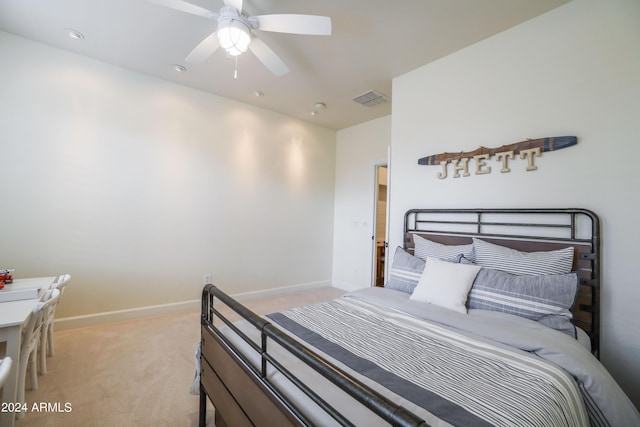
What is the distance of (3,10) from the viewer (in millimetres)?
2305

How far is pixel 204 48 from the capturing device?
2.26 metres

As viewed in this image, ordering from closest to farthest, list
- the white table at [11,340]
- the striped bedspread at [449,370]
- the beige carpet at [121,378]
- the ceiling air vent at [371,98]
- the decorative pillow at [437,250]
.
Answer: the striped bedspread at [449,370] < the white table at [11,340] < the beige carpet at [121,378] < the decorative pillow at [437,250] < the ceiling air vent at [371,98]

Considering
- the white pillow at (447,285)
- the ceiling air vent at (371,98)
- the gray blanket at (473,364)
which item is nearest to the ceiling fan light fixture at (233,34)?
the ceiling air vent at (371,98)

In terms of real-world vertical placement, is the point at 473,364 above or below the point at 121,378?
above

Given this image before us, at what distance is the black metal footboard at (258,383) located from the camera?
0.69 meters

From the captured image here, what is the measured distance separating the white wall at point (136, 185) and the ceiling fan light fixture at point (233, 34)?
1.87 metres

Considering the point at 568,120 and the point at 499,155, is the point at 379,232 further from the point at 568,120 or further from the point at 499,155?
the point at 568,120

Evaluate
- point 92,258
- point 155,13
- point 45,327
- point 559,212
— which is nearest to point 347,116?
point 155,13

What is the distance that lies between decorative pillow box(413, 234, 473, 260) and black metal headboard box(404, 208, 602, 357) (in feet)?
0.57

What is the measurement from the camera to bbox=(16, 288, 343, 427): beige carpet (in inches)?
67.6

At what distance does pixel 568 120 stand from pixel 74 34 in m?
4.44

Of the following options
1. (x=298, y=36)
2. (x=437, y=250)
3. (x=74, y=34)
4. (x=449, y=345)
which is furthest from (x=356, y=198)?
(x=74, y=34)

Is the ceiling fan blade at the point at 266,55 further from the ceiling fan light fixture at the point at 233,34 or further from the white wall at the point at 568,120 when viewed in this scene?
the white wall at the point at 568,120

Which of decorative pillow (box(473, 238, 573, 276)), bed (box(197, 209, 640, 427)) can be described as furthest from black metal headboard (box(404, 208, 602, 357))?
decorative pillow (box(473, 238, 573, 276))
